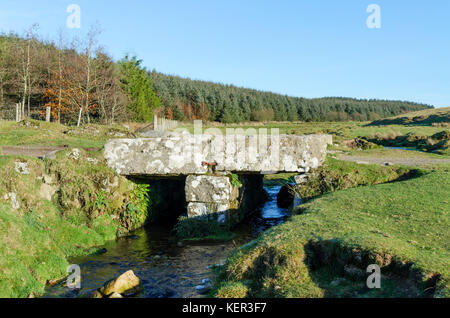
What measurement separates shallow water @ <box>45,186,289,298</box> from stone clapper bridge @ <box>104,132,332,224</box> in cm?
126

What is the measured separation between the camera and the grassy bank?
695 cm

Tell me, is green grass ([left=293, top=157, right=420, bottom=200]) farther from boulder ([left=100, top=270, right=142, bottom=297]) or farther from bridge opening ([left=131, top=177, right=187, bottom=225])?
boulder ([left=100, top=270, right=142, bottom=297])

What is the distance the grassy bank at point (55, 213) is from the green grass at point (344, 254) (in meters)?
3.71

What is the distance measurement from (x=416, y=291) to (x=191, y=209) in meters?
7.38

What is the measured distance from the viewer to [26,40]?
38062 millimetres

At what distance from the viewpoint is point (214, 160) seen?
11359 mm

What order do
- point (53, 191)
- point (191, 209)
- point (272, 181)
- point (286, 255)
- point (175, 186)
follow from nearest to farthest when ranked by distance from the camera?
point (286, 255) → point (53, 191) → point (191, 209) → point (175, 186) → point (272, 181)

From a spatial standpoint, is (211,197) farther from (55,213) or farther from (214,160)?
(55,213)

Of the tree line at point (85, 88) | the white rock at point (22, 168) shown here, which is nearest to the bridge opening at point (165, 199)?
the white rock at point (22, 168)

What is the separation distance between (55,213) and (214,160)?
4785mm


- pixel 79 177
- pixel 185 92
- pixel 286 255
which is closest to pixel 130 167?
pixel 79 177

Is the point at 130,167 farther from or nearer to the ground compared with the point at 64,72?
nearer to the ground

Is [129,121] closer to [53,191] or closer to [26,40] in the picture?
[26,40]

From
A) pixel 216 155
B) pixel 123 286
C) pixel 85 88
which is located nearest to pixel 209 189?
pixel 216 155
